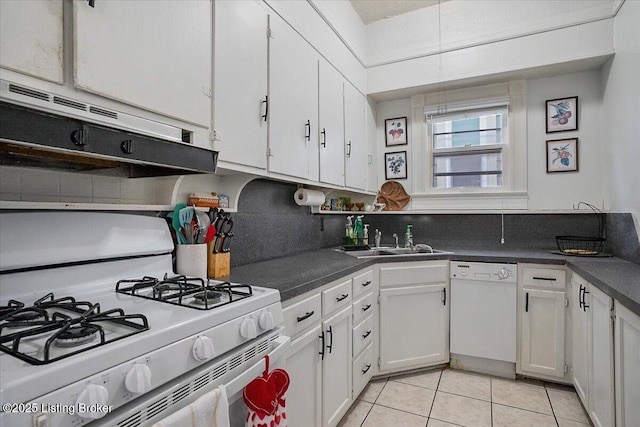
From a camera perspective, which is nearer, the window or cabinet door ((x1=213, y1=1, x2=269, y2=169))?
cabinet door ((x1=213, y1=1, x2=269, y2=169))

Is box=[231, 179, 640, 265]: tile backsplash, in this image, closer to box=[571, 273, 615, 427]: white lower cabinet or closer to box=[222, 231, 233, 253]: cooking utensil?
box=[222, 231, 233, 253]: cooking utensil

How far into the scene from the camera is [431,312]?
2514 millimetres

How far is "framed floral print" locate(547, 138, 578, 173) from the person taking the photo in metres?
2.75

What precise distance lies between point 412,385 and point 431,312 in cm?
53

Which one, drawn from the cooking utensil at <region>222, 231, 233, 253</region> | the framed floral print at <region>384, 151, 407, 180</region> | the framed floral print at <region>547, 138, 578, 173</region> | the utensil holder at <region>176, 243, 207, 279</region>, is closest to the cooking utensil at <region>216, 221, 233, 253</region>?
the cooking utensil at <region>222, 231, 233, 253</region>

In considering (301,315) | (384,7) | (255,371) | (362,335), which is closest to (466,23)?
(384,7)

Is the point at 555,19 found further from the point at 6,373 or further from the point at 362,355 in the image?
the point at 6,373

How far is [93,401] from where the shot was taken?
2.03 feet

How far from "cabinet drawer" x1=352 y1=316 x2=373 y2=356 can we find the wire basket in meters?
1.60

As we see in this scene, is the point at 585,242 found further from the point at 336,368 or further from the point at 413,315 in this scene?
the point at 336,368

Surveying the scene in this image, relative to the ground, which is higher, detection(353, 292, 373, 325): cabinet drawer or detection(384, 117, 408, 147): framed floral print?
detection(384, 117, 408, 147): framed floral print

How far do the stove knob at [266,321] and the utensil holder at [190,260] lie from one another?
19.4 inches

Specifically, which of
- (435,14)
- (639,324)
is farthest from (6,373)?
(435,14)

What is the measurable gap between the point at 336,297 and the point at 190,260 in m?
0.77
